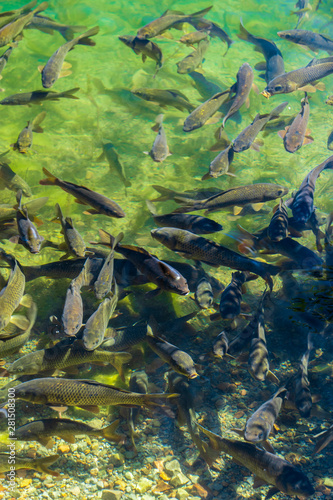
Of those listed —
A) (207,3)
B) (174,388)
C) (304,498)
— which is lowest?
(304,498)

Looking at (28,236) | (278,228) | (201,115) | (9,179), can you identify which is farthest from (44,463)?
(201,115)

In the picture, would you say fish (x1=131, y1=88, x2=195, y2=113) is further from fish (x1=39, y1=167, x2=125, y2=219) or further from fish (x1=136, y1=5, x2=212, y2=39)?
fish (x1=39, y1=167, x2=125, y2=219)

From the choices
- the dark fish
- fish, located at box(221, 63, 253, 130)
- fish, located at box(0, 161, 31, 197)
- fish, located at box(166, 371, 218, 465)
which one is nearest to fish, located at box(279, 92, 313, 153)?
fish, located at box(221, 63, 253, 130)

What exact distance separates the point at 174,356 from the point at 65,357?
1.32 metres

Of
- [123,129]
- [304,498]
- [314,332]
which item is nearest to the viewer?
[304,498]

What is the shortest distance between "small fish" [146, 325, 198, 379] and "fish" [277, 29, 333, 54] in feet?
28.0

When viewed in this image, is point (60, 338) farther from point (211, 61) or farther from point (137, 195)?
point (211, 61)

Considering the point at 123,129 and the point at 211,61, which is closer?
the point at 123,129

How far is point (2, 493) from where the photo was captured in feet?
9.69

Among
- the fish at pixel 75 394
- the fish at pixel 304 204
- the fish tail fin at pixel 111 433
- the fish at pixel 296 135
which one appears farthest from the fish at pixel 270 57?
the fish tail fin at pixel 111 433

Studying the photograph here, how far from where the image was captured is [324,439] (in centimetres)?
347

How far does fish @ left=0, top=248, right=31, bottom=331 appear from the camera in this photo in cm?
357

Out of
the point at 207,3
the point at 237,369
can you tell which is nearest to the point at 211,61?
the point at 207,3

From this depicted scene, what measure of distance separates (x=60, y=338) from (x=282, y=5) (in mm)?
17957
